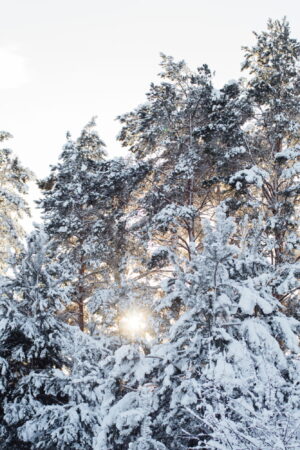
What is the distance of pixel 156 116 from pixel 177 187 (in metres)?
2.77

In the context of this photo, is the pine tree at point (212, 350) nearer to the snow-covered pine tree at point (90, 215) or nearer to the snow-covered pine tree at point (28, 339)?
the snow-covered pine tree at point (28, 339)

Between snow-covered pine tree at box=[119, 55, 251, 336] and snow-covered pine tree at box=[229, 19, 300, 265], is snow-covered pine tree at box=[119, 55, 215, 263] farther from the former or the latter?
snow-covered pine tree at box=[229, 19, 300, 265]

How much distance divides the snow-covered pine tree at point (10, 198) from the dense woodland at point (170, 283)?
67mm

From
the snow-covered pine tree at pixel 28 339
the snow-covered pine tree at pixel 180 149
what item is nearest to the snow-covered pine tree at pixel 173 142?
the snow-covered pine tree at pixel 180 149

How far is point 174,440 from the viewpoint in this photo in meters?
4.60

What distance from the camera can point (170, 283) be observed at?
5.71 m

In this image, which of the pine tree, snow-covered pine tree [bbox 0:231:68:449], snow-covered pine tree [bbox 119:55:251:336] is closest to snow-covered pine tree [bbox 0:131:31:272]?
snow-covered pine tree [bbox 119:55:251:336]

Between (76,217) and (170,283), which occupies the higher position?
(76,217)

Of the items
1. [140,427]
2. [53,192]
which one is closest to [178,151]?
[53,192]

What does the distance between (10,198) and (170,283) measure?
41.2 ft

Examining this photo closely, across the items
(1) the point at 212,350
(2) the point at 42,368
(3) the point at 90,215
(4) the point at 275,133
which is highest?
(3) the point at 90,215

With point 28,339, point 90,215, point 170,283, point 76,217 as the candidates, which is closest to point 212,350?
point 170,283

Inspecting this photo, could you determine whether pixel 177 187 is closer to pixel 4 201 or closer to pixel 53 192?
pixel 53 192

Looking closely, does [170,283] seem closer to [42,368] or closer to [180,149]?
[42,368]
